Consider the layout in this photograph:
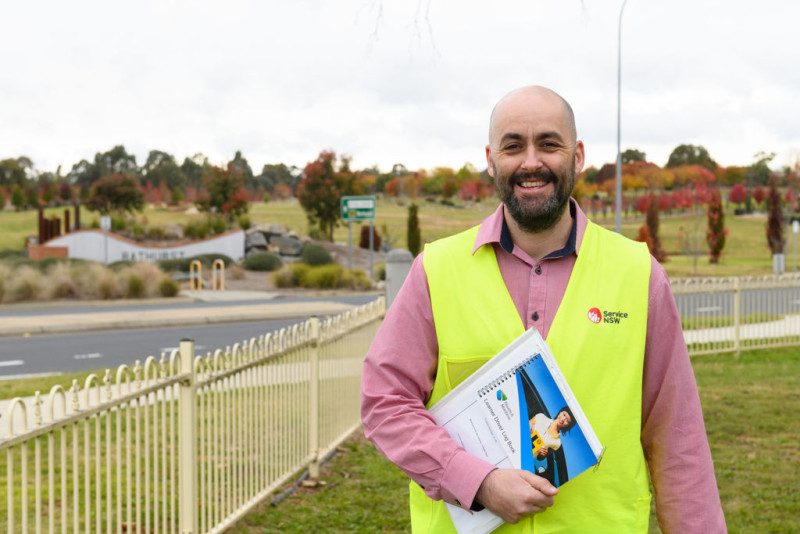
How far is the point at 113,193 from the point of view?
47312 millimetres

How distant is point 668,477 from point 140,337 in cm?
1547

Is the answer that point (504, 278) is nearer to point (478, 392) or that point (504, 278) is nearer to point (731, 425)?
point (478, 392)

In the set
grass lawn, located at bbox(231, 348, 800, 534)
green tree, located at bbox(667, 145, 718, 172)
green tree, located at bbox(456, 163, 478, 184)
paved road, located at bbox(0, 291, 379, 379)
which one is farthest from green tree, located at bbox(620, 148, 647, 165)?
grass lawn, located at bbox(231, 348, 800, 534)

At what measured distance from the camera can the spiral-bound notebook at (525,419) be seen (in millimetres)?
1980

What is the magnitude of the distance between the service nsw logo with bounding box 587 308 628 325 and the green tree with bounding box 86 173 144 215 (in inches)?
1863

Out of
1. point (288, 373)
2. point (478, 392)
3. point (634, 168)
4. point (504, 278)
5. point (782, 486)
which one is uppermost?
point (634, 168)

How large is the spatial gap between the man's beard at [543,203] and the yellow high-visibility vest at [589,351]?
0.12 m

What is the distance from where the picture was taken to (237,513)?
5.20 m

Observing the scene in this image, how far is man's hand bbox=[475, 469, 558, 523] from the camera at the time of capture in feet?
6.28

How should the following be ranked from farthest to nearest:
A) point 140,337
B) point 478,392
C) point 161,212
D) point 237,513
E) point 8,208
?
1. point 8,208
2. point 161,212
3. point 140,337
4. point 237,513
5. point 478,392

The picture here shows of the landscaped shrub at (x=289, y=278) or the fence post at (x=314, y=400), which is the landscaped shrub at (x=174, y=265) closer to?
the landscaped shrub at (x=289, y=278)

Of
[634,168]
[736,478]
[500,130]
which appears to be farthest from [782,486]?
[634,168]

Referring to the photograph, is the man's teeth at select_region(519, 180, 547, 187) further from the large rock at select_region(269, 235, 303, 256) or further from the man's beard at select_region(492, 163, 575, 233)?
the large rock at select_region(269, 235, 303, 256)

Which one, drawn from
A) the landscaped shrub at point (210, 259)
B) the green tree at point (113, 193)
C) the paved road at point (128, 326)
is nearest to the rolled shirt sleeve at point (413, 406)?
the paved road at point (128, 326)
